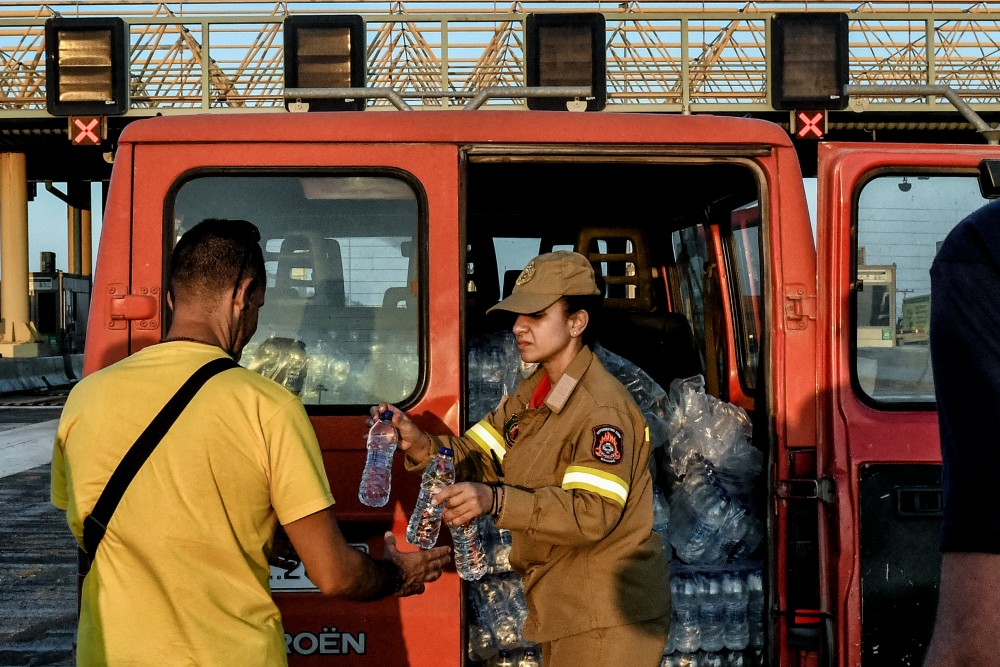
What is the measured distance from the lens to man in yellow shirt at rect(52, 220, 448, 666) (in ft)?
6.21

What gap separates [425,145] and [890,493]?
1.83 m

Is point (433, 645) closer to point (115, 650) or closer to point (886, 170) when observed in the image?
point (115, 650)

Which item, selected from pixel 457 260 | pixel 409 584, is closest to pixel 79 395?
pixel 409 584

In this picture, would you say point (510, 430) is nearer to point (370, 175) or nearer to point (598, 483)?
point (598, 483)

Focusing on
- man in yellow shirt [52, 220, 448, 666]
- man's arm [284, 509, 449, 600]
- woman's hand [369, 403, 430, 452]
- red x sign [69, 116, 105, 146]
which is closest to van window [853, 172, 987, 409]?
woman's hand [369, 403, 430, 452]

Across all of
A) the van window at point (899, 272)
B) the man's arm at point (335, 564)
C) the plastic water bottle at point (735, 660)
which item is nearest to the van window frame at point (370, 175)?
the man's arm at point (335, 564)

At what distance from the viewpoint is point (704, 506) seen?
377cm

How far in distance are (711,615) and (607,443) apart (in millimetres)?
1222

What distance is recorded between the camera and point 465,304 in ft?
9.62

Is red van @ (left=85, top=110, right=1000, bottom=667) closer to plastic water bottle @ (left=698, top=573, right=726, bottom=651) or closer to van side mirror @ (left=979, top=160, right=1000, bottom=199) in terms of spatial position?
plastic water bottle @ (left=698, top=573, right=726, bottom=651)

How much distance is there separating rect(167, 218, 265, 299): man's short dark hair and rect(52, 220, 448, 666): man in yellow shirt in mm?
144

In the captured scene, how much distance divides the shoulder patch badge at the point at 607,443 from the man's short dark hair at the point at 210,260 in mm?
1019

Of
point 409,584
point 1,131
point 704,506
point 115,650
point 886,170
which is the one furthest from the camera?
point 1,131

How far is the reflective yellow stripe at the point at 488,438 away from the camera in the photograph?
295cm
